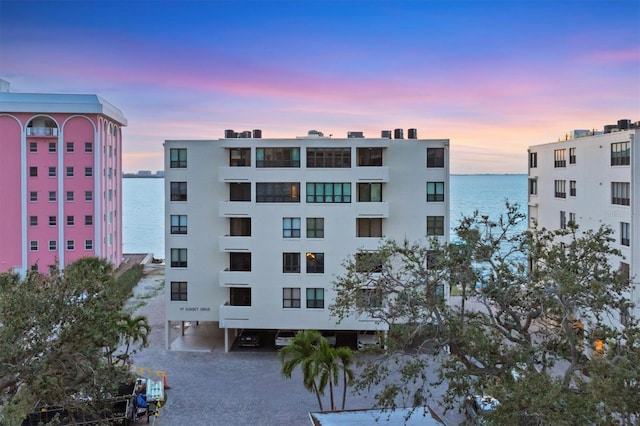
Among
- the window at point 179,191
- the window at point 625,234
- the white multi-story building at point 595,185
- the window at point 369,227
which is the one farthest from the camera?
the window at point 179,191

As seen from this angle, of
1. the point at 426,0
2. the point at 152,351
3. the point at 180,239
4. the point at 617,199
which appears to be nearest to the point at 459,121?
the point at 617,199

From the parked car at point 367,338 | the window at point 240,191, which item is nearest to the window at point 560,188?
the parked car at point 367,338

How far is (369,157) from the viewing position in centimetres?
2708

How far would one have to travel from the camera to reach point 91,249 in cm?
4159

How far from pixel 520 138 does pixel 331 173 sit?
39.2 m

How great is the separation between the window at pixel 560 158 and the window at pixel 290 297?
17.6m

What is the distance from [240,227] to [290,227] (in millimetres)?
2794

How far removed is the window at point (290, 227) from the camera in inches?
1051

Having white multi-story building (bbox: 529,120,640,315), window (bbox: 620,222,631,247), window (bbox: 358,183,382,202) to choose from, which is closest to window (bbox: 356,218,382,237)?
window (bbox: 358,183,382,202)

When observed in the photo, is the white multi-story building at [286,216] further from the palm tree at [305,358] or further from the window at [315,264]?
the palm tree at [305,358]

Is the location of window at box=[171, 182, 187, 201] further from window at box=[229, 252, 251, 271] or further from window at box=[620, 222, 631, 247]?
window at box=[620, 222, 631, 247]

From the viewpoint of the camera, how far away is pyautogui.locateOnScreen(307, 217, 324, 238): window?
26.6 meters

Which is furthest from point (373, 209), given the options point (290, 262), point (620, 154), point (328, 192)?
point (620, 154)

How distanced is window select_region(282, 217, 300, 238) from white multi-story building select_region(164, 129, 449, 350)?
0.05 meters
